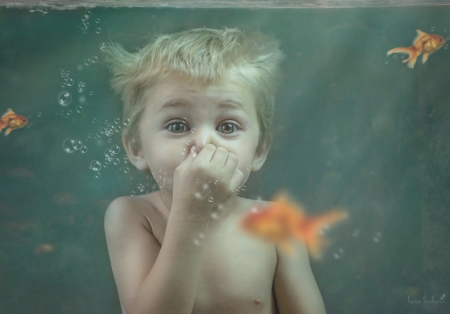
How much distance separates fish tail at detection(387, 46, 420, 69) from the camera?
1.11 metres

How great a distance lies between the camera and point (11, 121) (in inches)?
42.0

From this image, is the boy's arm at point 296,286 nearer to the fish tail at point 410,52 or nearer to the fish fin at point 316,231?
the fish fin at point 316,231

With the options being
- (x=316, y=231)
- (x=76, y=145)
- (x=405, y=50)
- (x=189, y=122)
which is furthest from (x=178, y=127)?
(x=405, y=50)

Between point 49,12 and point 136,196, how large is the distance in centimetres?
44

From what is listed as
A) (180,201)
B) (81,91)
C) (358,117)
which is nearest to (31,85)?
(81,91)

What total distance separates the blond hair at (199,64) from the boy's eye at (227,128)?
0.24 ft

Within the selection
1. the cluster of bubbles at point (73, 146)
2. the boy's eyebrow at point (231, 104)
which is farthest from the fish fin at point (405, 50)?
the cluster of bubbles at point (73, 146)

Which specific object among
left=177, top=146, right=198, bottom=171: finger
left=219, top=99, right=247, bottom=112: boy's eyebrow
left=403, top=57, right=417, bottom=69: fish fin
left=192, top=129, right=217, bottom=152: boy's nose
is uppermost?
left=403, top=57, right=417, bottom=69: fish fin

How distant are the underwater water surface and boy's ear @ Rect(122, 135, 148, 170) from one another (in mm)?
16

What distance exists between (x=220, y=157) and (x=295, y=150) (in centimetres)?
20

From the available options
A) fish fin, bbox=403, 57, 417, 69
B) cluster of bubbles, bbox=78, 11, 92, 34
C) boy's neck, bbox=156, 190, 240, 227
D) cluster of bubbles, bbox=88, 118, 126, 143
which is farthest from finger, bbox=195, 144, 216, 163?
fish fin, bbox=403, 57, 417, 69

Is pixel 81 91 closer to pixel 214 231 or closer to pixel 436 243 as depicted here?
pixel 214 231

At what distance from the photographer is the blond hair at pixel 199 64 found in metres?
1.00

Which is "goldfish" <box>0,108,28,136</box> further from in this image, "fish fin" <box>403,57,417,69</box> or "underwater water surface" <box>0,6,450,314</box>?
"fish fin" <box>403,57,417,69</box>
